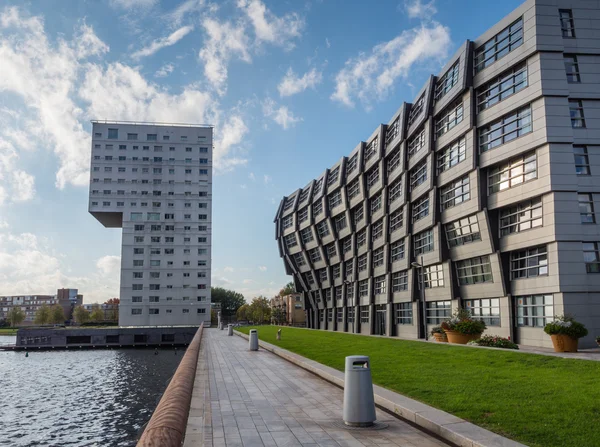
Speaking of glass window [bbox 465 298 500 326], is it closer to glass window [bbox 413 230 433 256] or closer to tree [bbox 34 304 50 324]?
glass window [bbox 413 230 433 256]

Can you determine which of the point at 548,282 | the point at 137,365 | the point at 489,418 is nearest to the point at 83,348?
the point at 137,365

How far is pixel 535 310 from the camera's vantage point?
96.2ft

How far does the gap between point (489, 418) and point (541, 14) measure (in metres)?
28.3

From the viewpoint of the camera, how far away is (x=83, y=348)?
278 feet

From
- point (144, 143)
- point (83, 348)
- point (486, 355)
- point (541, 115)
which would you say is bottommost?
point (83, 348)

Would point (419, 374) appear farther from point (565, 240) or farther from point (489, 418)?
point (565, 240)

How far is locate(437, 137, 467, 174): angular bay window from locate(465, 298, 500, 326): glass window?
33.7ft

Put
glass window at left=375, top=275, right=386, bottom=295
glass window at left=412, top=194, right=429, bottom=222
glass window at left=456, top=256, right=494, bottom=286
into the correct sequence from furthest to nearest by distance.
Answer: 1. glass window at left=375, top=275, right=386, bottom=295
2. glass window at left=412, top=194, right=429, bottom=222
3. glass window at left=456, top=256, right=494, bottom=286

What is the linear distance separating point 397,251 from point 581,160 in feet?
76.0

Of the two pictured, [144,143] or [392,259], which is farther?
[144,143]

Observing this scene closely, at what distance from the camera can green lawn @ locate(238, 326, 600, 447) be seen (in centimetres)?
772

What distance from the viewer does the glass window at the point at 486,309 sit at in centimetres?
3288

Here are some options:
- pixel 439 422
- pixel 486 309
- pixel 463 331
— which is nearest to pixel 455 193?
pixel 486 309

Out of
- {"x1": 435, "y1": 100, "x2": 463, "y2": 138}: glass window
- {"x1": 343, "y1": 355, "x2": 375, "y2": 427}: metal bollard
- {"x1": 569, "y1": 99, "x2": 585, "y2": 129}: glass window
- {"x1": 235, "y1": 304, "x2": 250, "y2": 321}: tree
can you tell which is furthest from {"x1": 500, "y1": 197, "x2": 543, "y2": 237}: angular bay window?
{"x1": 235, "y1": 304, "x2": 250, "y2": 321}: tree
